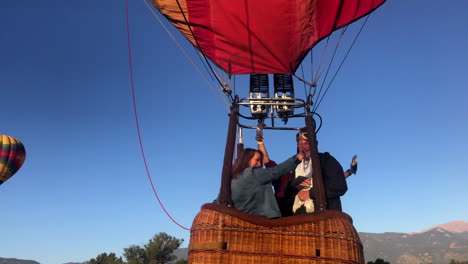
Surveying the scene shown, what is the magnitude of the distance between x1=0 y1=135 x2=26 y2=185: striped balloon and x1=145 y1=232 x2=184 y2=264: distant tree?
2537 cm

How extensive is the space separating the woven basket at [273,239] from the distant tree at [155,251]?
162 feet

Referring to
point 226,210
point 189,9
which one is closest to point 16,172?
point 189,9

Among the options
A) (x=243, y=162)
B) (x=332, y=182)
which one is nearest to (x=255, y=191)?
(x=243, y=162)

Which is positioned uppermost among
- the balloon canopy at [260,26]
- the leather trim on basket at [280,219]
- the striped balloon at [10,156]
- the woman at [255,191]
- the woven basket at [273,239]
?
the striped balloon at [10,156]

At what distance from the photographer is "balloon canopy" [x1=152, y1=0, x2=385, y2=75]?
5234mm

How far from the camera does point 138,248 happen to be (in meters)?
50.8

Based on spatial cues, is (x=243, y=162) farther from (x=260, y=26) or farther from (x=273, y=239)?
(x=260, y=26)

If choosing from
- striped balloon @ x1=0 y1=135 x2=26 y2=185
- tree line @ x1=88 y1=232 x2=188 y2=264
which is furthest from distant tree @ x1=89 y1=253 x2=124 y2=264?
striped balloon @ x1=0 y1=135 x2=26 y2=185

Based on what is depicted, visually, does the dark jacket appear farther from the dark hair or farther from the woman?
the dark hair

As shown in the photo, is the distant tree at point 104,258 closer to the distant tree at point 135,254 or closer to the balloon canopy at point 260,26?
the distant tree at point 135,254

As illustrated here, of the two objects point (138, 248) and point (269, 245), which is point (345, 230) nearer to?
point (269, 245)

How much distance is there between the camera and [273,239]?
3164 mm

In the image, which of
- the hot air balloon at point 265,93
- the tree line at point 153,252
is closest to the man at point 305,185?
the hot air balloon at point 265,93

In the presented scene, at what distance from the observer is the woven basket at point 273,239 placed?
3.06m
